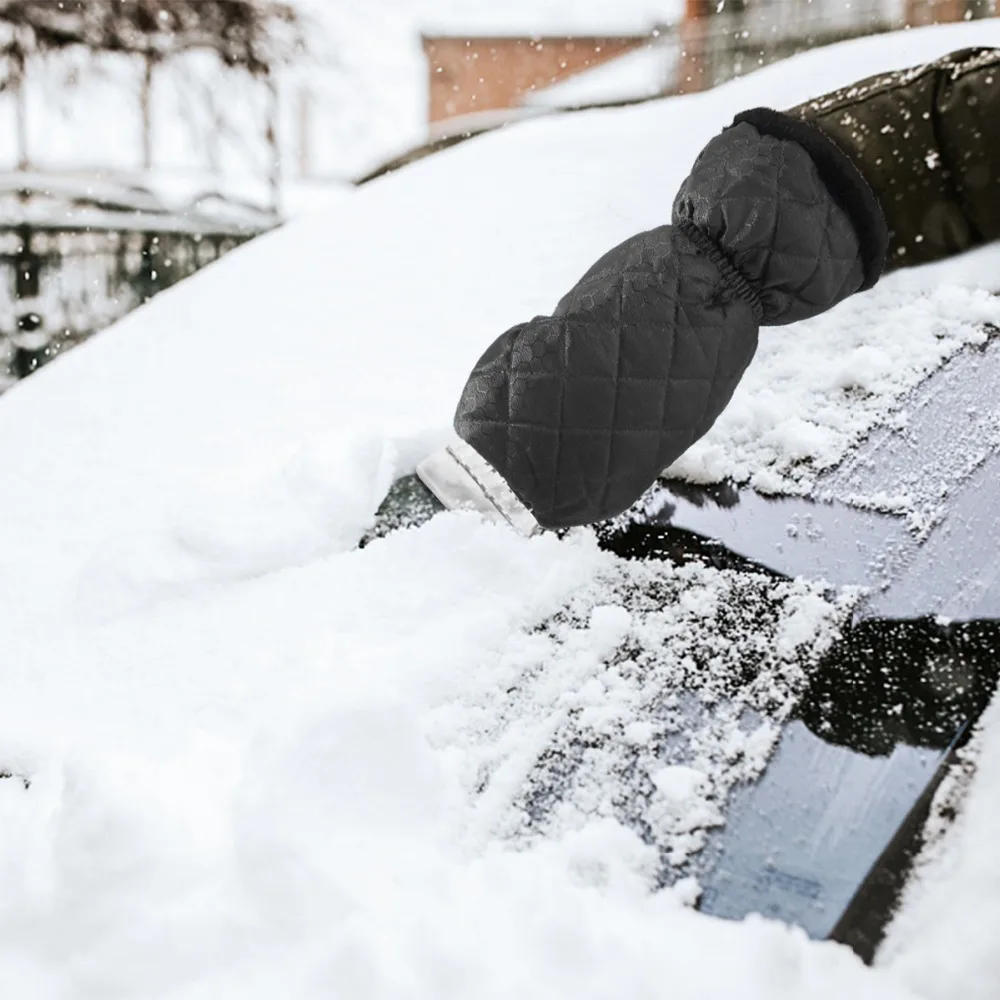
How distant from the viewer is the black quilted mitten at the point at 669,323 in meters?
0.95

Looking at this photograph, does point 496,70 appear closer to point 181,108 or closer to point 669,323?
point 181,108

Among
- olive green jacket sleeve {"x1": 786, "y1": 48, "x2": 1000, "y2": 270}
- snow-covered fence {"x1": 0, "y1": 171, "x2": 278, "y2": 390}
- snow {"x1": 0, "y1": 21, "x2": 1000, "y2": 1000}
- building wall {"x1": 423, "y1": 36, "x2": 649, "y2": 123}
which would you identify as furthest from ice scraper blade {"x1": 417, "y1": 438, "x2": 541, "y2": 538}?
building wall {"x1": 423, "y1": 36, "x2": 649, "y2": 123}

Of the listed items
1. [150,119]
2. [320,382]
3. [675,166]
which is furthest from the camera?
[150,119]

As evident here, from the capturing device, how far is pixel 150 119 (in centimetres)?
978

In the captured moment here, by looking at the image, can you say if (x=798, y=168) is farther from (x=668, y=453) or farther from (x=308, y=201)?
(x=308, y=201)

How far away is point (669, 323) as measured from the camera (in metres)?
0.94

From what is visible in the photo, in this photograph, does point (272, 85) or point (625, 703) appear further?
point (272, 85)

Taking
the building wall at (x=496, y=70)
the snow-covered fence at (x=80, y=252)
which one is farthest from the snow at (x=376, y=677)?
the building wall at (x=496, y=70)

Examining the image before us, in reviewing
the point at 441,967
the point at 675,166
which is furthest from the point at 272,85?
the point at 441,967

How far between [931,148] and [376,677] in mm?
1211

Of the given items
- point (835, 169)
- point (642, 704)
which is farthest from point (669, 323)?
point (642, 704)

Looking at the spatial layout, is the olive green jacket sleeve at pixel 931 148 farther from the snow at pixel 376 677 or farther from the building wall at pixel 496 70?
the building wall at pixel 496 70

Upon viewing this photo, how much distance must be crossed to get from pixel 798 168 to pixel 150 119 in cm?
1043

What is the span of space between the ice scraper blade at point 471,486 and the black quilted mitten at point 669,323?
233 mm
